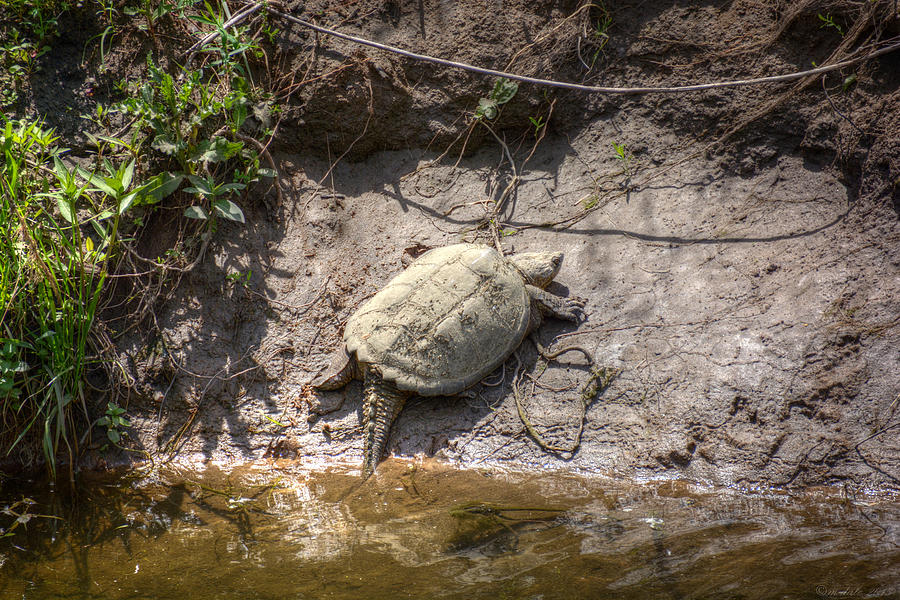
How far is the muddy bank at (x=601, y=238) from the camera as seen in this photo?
3.41 metres

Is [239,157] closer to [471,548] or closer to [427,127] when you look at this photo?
[427,127]

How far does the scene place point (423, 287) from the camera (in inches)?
152

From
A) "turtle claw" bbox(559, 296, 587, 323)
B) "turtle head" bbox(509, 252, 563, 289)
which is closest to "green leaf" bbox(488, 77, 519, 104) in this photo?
"turtle head" bbox(509, 252, 563, 289)

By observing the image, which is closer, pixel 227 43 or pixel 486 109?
pixel 227 43

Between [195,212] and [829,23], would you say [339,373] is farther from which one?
[829,23]

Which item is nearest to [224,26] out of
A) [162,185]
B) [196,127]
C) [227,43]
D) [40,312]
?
[227,43]

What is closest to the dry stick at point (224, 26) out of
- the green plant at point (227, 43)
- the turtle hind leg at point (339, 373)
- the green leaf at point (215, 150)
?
the green plant at point (227, 43)

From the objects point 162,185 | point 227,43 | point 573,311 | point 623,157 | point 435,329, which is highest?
point 227,43

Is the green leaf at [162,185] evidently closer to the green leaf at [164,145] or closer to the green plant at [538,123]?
the green leaf at [164,145]

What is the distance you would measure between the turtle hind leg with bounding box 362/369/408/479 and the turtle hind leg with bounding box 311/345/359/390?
0.15m

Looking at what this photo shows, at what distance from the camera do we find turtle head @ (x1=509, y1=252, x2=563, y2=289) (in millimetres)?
4184

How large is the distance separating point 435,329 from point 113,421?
1976 millimetres

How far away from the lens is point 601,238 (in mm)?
4500

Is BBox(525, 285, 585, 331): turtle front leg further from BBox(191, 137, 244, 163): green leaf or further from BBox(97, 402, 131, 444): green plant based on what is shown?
BBox(97, 402, 131, 444): green plant
